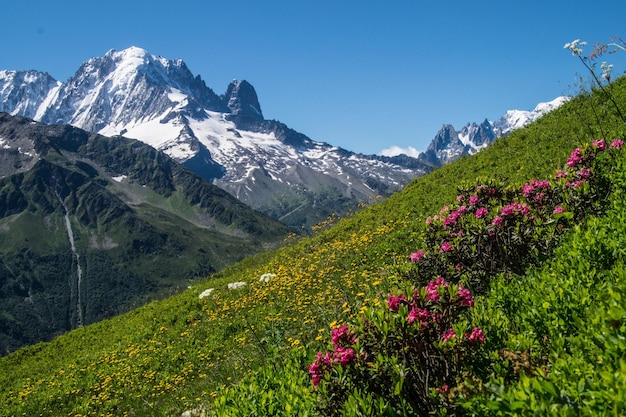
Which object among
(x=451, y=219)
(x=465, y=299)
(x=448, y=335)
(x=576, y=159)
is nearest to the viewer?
(x=448, y=335)

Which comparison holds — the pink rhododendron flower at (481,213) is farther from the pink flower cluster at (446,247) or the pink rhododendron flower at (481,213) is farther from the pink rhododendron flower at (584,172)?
the pink rhododendron flower at (584,172)

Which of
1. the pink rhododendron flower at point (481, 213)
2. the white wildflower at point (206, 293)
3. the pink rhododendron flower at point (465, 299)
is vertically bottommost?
Answer: the white wildflower at point (206, 293)

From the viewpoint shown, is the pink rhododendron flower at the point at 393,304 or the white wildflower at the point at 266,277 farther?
the white wildflower at the point at 266,277

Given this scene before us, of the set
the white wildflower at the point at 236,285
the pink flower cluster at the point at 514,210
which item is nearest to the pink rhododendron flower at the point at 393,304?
the pink flower cluster at the point at 514,210

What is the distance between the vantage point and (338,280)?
15.5 metres

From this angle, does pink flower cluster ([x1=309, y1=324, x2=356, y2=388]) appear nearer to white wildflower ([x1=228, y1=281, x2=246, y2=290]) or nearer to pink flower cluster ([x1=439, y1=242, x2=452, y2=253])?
pink flower cluster ([x1=439, y1=242, x2=452, y2=253])

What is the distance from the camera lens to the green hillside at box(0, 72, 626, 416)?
12.6ft

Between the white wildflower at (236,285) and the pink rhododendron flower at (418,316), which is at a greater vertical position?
the pink rhododendron flower at (418,316)

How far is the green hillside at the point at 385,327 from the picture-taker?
151 inches

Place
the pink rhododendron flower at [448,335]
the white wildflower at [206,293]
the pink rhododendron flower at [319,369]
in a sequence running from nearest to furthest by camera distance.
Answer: the pink rhododendron flower at [448,335]
the pink rhododendron flower at [319,369]
the white wildflower at [206,293]

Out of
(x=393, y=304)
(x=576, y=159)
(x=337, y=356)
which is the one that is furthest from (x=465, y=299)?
(x=576, y=159)

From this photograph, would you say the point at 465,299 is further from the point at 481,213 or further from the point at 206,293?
the point at 206,293

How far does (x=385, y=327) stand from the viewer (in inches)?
176

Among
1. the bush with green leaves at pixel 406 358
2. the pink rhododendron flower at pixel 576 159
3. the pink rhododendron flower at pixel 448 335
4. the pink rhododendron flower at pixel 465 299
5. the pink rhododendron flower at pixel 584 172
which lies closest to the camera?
the bush with green leaves at pixel 406 358
